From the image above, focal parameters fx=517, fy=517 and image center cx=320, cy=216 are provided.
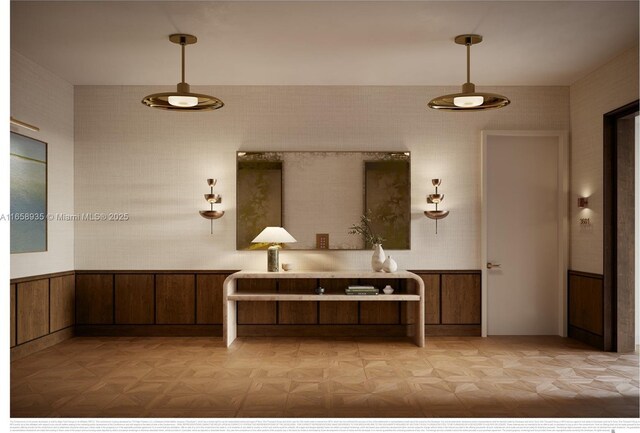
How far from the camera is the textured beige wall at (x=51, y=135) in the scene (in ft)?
18.5

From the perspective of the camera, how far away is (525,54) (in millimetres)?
5617

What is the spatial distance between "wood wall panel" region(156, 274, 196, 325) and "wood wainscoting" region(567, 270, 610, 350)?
16.1 feet

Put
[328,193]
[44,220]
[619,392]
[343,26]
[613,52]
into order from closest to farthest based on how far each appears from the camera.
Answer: [619,392] → [343,26] → [613,52] → [44,220] → [328,193]

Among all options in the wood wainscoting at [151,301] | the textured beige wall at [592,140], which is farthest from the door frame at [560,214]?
the wood wainscoting at [151,301]

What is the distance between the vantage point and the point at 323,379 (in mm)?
4730

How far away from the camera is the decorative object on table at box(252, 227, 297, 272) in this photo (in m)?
6.22

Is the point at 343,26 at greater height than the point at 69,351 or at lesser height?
greater

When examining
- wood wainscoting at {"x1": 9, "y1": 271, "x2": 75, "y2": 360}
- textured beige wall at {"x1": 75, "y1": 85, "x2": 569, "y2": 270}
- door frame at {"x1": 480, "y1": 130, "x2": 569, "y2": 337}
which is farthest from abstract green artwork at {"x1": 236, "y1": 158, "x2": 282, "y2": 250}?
door frame at {"x1": 480, "y1": 130, "x2": 569, "y2": 337}

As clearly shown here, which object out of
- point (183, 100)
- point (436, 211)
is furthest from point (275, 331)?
point (183, 100)

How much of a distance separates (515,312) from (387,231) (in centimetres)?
202

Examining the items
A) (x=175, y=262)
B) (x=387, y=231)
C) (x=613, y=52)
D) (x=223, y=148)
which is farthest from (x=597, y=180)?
(x=175, y=262)

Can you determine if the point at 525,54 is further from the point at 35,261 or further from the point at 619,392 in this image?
the point at 35,261

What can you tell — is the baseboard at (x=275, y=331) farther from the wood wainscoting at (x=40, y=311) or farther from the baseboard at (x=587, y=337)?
the baseboard at (x=587, y=337)

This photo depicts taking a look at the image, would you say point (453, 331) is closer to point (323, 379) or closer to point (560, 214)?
point (560, 214)
